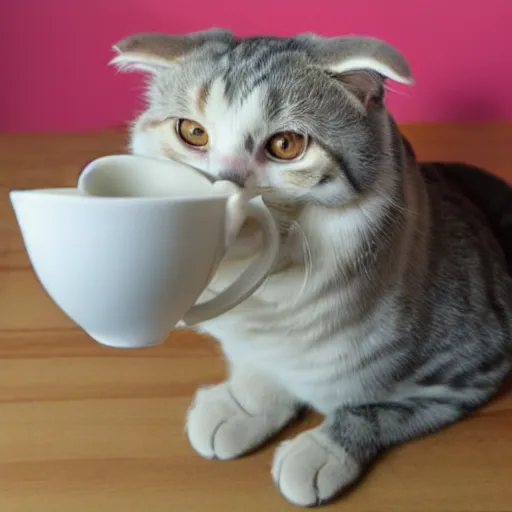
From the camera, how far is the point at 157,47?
531mm

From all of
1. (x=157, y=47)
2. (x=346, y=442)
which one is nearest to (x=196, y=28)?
(x=157, y=47)

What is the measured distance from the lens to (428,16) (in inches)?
38.5

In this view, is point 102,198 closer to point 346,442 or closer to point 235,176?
point 235,176

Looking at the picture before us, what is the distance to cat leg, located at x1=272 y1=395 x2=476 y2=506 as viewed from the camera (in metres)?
0.60

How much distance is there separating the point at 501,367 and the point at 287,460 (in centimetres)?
21

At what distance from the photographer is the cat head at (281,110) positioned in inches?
18.8

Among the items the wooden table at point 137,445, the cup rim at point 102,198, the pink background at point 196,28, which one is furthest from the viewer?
the pink background at point 196,28

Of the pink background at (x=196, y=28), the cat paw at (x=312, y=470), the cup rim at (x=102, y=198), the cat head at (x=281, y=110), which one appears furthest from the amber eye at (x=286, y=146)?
the pink background at (x=196, y=28)

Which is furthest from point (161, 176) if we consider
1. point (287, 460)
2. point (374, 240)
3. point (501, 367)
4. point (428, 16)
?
point (428, 16)

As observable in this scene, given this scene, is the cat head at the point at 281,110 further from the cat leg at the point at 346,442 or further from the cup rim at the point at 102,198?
the cat leg at the point at 346,442

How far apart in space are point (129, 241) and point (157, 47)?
0.21m

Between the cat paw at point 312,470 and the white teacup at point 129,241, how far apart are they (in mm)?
222

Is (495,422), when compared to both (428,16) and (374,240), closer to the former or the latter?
(374,240)

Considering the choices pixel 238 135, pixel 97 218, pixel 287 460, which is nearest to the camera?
pixel 97 218
